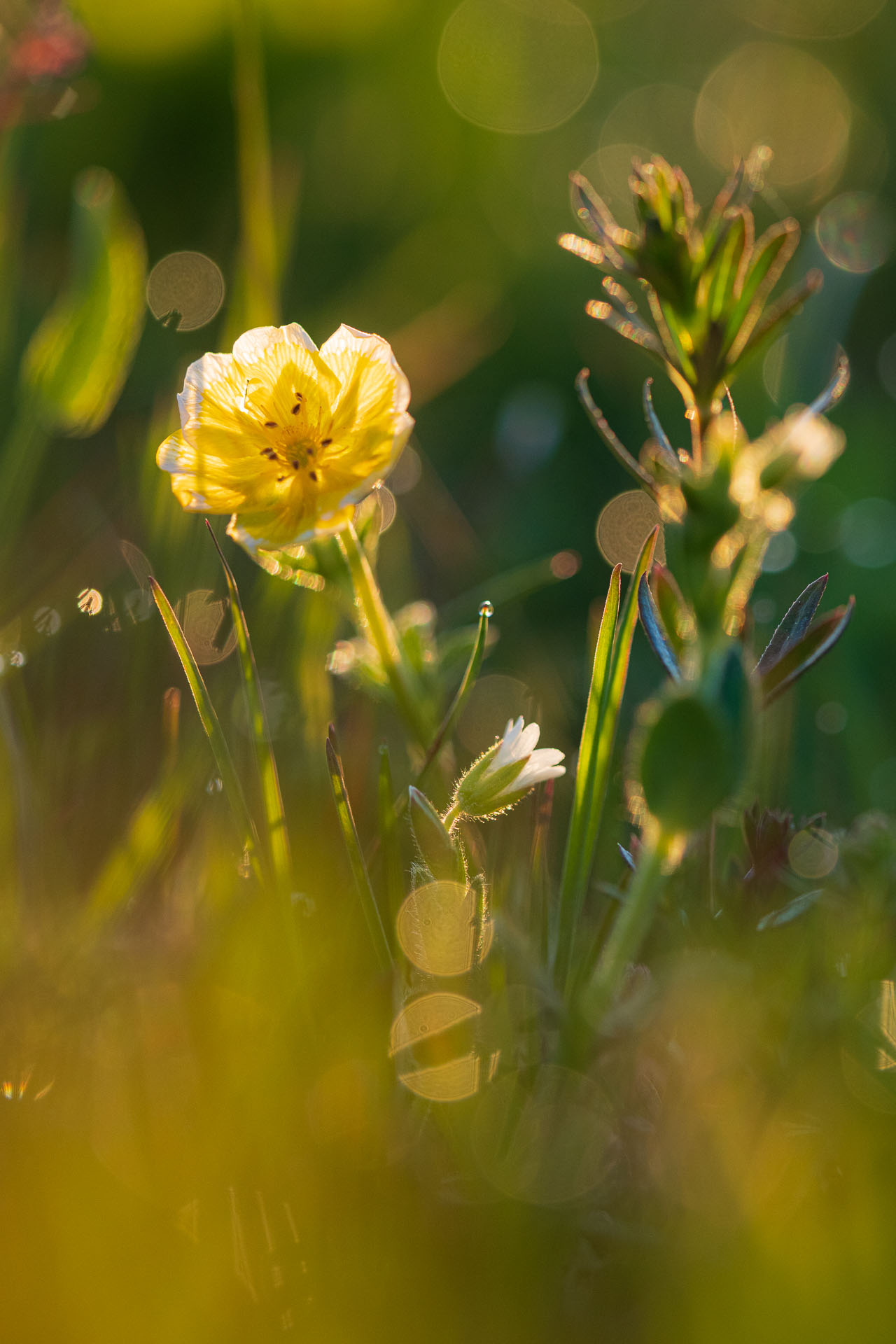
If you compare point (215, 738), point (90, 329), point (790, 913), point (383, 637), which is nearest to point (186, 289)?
point (90, 329)

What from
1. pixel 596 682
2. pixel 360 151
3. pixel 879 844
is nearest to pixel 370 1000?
pixel 596 682

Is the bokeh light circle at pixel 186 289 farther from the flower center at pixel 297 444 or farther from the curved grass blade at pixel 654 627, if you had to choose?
the curved grass blade at pixel 654 627

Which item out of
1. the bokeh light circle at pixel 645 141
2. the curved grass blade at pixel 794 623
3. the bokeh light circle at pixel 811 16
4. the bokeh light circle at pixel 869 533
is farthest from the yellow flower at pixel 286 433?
the bokeh light circle at pixel 811 16

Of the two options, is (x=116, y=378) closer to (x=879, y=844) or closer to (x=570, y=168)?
(x=879, y=844)

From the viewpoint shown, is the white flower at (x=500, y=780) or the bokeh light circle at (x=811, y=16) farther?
the bokeh light circle at (x=811, y=16)

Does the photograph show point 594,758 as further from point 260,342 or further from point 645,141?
point 645,141

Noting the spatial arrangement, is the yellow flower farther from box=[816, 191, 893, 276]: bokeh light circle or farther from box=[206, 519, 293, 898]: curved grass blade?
box=[816, 191, 893, 276]: bokeh light circle

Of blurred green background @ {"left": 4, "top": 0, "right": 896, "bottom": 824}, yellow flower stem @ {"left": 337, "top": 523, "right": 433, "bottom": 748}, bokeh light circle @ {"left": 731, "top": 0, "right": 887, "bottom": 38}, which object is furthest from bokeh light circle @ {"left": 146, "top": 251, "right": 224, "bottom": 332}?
bokeh light circle @ {"left": 731, "top": 0, "right": 887, "bottom": 38}
